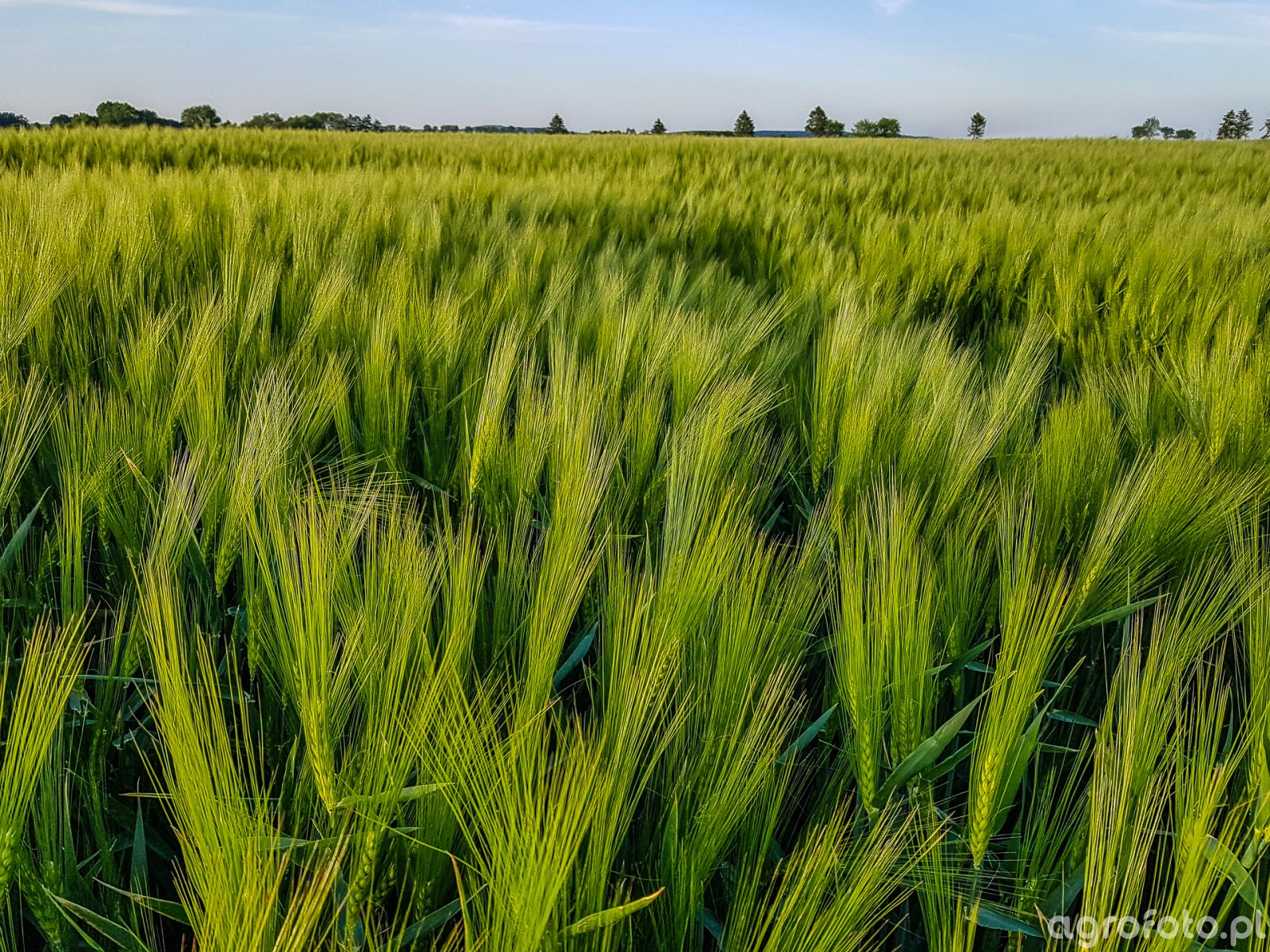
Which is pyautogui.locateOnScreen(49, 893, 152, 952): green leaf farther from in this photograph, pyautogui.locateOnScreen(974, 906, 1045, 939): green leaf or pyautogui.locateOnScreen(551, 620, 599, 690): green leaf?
pyautogui.locateOnScreen(974, 906, 1045, 939): green leaf

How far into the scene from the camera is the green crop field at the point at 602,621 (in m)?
0.44

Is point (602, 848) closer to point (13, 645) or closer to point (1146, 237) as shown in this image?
point (13, 645)

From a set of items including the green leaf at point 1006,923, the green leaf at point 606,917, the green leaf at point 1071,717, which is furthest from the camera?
the green leaf at point 1071,717

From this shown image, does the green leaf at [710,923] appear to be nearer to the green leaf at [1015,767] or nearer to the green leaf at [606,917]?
the green leaf at [606,917]

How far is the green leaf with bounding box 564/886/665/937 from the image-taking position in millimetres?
398

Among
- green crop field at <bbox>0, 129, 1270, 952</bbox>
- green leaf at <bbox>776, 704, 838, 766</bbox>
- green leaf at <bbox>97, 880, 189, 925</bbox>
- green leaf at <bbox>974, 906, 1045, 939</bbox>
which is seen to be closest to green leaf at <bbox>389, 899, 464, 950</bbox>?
green crop field at <bbox>0, 129, 1270, 952</bbox>

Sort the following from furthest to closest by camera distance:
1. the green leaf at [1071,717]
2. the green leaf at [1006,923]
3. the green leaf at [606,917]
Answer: the green leaf at [1071,717] → the green leaf at [1006,923] → the green leaf at [606,917]

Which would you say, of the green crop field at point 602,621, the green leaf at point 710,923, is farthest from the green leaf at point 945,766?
the green leaf at point 710,923

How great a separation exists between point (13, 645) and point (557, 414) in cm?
59

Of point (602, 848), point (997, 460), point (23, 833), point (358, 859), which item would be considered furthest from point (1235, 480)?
point (23, 833)

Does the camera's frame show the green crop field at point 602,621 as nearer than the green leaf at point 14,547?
Yes

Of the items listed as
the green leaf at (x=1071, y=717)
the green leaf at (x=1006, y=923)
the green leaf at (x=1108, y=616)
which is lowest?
the green leaf at (x=1006, y=923)

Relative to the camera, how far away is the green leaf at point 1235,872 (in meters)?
0.42

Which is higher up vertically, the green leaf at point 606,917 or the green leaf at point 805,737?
the green leaf at point 606,917
